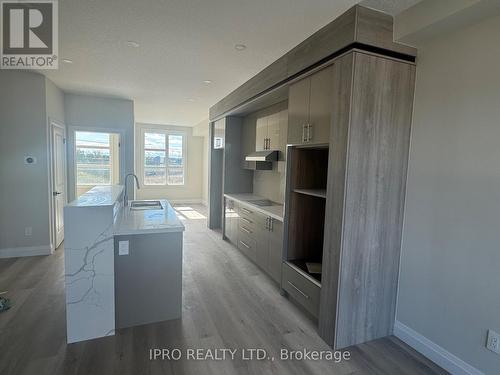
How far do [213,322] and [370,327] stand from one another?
1402 mm

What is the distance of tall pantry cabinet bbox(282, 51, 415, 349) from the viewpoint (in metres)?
2.07

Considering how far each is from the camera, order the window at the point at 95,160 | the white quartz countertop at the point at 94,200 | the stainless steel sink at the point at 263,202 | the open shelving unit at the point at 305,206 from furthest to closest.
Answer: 1. the window at the point at 95,160
2. the stainless steel sink at the point at 263,202
3. the open shelving unit at the point at 305,206
4. the white quartz countertop at the point at 94,200

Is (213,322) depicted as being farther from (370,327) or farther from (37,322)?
(37,322)

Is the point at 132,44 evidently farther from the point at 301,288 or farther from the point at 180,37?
the point at 301,288

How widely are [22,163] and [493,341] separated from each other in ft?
18.2

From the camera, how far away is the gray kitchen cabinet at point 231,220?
4621mm

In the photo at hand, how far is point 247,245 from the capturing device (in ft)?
13.6

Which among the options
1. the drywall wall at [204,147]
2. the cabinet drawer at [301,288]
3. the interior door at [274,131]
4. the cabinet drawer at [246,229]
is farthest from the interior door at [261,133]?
the drywall wall at [204,147]

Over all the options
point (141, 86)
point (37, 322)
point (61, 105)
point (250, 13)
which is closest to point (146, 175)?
point (61, 105)

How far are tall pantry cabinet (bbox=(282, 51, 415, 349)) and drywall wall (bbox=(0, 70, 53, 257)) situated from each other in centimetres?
409

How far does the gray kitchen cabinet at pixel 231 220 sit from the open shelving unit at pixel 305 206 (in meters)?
1.69

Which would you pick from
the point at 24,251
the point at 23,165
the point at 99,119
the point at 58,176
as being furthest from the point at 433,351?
the point at 99,119

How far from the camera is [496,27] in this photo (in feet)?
5.76

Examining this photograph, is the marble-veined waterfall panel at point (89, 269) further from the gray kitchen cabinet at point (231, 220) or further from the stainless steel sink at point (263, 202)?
the gray kitchen cabinet at point (231, 220)
